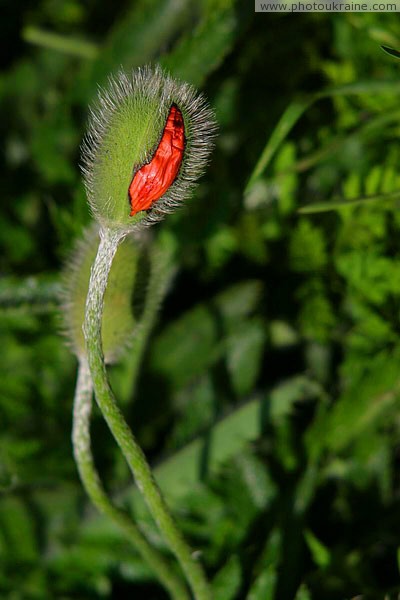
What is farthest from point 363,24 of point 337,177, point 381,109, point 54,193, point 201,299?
point 54,193

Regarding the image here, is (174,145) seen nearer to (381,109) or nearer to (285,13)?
(381,109)

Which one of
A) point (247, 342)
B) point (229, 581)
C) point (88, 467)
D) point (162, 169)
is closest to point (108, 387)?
point (88, 467)

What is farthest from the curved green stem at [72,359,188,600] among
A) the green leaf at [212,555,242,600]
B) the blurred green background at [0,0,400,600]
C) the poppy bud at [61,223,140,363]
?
the blurred green background at [0,0,400,600]

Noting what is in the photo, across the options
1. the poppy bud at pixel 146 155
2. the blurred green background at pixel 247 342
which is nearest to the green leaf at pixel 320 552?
the blurred green background at pixel 247 342

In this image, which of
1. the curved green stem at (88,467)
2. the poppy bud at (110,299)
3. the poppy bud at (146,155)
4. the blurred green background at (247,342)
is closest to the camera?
the poppy bud at (146,155)

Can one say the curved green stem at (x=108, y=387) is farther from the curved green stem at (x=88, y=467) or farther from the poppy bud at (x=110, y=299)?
the poppy bud at (x=110, y=299)

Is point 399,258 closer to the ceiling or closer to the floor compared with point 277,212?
closer to the floor

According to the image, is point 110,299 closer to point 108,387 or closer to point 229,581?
point 108,387

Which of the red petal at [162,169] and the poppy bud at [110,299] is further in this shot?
the poppy bud at [110,299]
